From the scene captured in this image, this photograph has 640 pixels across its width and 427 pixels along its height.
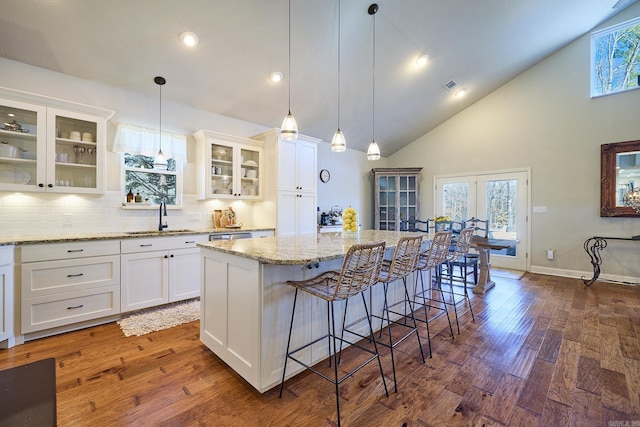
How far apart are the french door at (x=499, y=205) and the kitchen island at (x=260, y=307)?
440 cm

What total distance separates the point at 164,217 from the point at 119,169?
0.77 metres

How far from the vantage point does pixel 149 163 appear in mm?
3645

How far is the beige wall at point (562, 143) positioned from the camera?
14.5 feet

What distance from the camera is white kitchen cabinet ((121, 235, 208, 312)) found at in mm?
2912

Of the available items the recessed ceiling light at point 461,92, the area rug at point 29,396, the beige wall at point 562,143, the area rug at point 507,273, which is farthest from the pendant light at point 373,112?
the area rug at point 507,273

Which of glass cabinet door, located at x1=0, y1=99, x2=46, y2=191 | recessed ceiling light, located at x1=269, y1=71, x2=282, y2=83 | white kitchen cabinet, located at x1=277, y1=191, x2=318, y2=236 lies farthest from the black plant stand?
glass cabinet door, located at x1=0, y1=99, x2=46, y2=191

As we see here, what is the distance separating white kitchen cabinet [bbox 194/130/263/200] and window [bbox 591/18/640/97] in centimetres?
573

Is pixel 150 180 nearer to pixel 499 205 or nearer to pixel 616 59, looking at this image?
pixel 499 205

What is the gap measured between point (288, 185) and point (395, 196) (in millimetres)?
3086

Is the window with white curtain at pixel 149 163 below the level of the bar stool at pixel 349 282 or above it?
above

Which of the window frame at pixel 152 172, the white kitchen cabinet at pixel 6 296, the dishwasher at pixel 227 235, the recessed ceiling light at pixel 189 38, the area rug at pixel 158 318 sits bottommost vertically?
the area rug at pixel 158 318

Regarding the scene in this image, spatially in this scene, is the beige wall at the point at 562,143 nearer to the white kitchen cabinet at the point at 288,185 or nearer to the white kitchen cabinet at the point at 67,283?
the white kitchen cabinet at the point at 288,185

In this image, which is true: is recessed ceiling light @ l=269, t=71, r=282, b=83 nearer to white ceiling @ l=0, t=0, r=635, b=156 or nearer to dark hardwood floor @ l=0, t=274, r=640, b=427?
white ceiling @ l=0, t=0, r=635, b=156

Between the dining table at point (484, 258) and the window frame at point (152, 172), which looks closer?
the window frame at point (152, 172)
